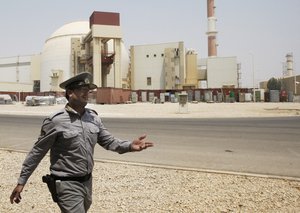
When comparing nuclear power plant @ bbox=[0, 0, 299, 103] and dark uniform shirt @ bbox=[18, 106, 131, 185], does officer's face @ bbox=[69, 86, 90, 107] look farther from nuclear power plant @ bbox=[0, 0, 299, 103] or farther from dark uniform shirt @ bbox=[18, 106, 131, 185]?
nuclear power plant @ bbox=[0, 0, 299, 103]

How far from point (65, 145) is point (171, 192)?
2.90 m

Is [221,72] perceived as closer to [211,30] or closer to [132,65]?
[211,30]

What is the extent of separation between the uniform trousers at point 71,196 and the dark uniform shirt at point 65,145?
9cm

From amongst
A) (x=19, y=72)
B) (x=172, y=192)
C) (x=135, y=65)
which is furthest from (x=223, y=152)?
(x=19, y=72)

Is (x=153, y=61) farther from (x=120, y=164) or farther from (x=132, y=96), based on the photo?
(x=120, y=164)

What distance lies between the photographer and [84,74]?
10.9 ft

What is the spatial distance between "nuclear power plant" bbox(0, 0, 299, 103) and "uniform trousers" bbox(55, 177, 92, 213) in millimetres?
54040

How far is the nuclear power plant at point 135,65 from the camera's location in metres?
58.9

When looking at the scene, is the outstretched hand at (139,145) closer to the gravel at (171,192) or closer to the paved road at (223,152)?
the gravel at (171,192)

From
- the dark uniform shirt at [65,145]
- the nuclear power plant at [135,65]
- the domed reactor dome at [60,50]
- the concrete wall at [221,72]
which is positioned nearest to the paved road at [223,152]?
the dark uniform shirt at [65,145]

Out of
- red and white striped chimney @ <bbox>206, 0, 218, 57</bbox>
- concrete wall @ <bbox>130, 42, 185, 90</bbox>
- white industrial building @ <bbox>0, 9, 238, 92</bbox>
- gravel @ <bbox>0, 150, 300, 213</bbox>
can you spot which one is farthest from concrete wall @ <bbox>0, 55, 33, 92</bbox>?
gravel @ <bbox>0, 150, 300, 213</bbox>

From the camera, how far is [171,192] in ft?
18.1

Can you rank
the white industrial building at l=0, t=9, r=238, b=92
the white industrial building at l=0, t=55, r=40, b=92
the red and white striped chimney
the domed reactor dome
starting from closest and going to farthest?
1. the white industrial building at l=0, t=9, r=238, b=92
2. the red and white striped chimney
3. the domed reactor dome
4. the white industrial building at l=0, t=55, r=40, b=92

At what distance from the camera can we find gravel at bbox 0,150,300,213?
15.9 ft
